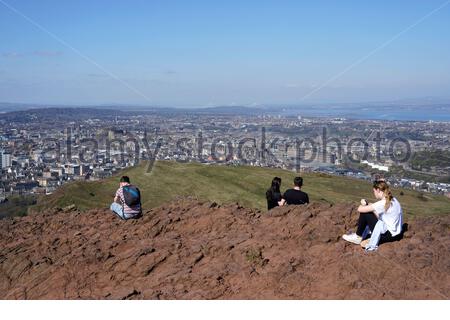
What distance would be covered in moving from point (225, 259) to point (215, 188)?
1143 centimetres

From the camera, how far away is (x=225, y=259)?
7785 millimetres

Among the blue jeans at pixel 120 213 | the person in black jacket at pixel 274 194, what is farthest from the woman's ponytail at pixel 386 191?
the blue jeans at pixel 120 213

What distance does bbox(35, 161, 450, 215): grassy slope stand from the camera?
16.2 meters

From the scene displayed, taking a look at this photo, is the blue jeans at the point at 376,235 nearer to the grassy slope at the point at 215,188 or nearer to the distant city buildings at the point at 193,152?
the grassy slope at the point at 215,188

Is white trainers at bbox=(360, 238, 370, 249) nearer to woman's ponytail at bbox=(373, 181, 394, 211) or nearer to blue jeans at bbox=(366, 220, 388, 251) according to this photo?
blue jeans at bbox=(366, 220, 388, 251)

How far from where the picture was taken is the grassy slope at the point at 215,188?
53.2 ft

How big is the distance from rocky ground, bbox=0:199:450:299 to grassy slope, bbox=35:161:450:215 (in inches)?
229

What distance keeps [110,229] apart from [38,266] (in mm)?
1947

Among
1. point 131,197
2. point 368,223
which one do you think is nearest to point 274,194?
point 131,197

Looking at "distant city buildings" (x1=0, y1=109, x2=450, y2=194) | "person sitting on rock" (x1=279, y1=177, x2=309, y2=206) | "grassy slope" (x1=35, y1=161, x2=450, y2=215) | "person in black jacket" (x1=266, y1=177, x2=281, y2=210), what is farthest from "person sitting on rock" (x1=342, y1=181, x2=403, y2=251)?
"distant city buildings" (x1=0, y1=109, x2=450, y2=194)

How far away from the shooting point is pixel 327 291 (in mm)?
6531

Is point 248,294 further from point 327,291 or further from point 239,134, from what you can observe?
point 239,134

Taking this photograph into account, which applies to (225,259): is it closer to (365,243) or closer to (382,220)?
(365,243)

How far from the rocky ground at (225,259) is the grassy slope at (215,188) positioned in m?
5.81
